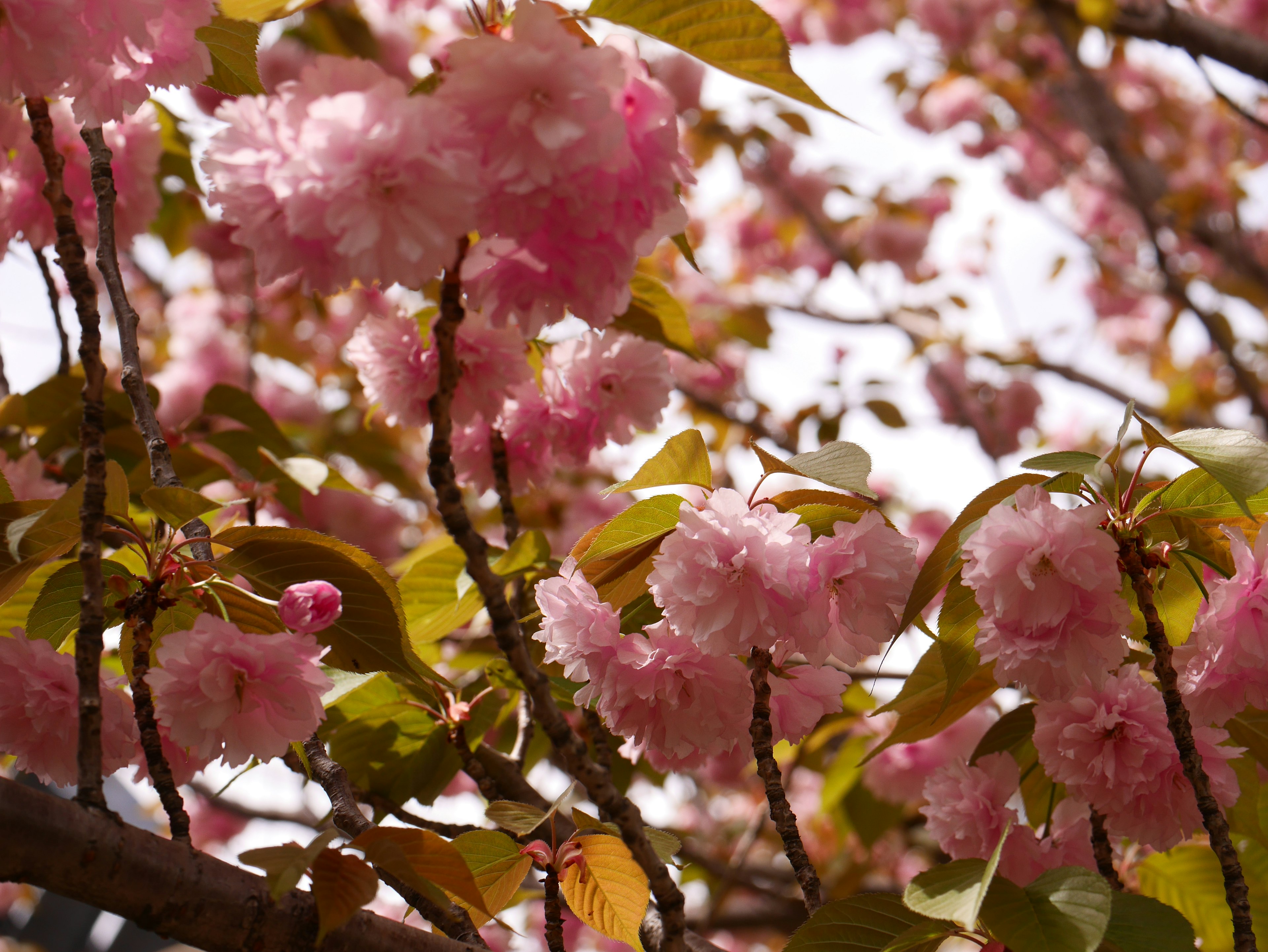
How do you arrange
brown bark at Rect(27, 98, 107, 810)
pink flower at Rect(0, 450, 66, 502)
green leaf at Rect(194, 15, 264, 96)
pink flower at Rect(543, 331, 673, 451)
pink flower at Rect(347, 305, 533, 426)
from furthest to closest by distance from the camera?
pink flower at Rect(0, 450, 66, 502) → pink flower at Rect(543, 331, 673, 451) → pink flower at Rect(347, 305, 533, 426) → green leaf at Rect(194, 15, 264, 96) → brown bark at Rect(27, 98, 107, 810)

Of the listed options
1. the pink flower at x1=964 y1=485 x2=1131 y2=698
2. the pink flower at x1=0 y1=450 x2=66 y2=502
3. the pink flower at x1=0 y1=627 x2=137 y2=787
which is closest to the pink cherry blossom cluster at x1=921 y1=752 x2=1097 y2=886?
the pink flower at x1=964 y1=485 x2=1131 y2=698

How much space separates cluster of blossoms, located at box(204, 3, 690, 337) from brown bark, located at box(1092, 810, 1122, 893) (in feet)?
3.05

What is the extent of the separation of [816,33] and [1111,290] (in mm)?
2413

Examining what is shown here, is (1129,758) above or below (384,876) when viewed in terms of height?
above

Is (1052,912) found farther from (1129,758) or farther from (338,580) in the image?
(338,580)

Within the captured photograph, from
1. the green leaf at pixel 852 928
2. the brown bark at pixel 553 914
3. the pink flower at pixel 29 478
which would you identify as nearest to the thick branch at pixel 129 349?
the brown bark at pixel 553 914

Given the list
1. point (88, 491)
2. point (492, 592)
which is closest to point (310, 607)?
point (88, 491)

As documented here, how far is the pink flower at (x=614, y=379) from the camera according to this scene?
4.81 ft

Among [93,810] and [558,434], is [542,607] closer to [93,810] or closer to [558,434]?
[93,810]

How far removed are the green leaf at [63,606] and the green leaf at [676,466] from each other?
550 mm

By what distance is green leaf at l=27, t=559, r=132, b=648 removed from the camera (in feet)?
3.29

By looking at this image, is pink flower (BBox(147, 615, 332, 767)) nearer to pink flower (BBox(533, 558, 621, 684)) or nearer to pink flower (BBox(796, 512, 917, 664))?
pink flower (BBox(533, 558, 621, 684))

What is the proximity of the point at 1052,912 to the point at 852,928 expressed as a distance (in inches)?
7.9

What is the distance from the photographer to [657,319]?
1514 millimetres
